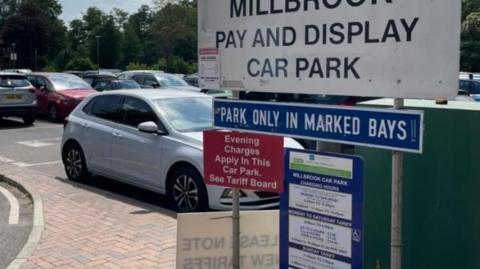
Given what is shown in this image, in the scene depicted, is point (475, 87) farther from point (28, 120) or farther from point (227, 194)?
point (227, 194)

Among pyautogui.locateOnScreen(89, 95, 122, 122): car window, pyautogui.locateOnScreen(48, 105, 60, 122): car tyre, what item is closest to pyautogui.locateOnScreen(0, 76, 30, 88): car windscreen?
pyautogui.locateOnScreen(48, 105, 60, 122): car tyre

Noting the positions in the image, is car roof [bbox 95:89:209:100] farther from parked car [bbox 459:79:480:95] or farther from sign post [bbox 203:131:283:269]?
parked car [bbox 459:79:480:95]

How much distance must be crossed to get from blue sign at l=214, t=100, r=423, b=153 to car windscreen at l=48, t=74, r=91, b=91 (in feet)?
54.7

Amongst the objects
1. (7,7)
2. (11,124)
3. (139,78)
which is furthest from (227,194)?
(7,7)

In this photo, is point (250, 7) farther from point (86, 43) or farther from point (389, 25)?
point (86, 43)

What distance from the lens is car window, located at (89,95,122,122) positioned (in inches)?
349

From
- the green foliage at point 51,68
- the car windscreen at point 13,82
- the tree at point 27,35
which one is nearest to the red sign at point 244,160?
the car windscreen at point 13,82

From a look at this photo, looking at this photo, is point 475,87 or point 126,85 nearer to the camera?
point 475,87

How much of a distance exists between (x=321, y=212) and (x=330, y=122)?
540 millimetres

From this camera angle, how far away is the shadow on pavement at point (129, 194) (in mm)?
7668

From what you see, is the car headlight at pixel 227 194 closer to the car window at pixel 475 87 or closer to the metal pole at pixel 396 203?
the metal pole at pixel 396 203

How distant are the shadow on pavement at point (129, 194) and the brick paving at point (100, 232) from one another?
14mm

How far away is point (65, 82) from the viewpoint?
20.3 meters

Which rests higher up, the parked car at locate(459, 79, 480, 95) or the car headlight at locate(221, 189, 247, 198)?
the parked car at locate(459, 79, 480, 95)
